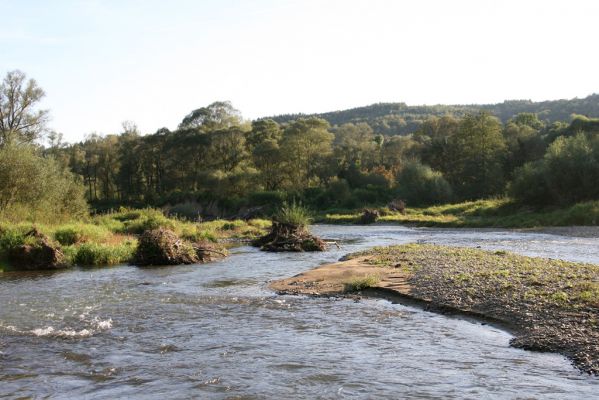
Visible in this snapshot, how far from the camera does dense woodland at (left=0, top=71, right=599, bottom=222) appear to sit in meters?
65.8

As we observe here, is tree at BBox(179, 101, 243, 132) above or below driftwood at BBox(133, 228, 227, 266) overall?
above

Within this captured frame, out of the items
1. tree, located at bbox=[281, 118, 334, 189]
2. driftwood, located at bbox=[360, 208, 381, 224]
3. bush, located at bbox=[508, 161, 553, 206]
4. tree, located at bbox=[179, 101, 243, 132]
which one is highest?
tree, located at bbox=[179, 101, 243, 132]

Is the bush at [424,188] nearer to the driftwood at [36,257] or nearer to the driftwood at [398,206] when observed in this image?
the driftwood at [398,206]

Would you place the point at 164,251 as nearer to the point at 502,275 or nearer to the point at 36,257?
the point at 36,257

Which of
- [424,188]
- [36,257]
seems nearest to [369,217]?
[424,188]

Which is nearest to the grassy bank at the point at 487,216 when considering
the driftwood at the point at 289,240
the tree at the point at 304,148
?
the tree at the point at 304,148

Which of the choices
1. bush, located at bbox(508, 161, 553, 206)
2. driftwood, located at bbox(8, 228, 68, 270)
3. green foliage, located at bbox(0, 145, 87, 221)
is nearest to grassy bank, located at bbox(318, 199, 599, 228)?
bush, located at bbox(508, 161, 553, 206)

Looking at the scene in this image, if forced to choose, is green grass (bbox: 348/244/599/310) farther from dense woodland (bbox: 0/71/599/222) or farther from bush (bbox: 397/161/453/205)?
bush (bbox: 397/161/453/205)

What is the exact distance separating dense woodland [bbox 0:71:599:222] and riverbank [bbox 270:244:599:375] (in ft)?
137

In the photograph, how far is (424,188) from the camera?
270ft

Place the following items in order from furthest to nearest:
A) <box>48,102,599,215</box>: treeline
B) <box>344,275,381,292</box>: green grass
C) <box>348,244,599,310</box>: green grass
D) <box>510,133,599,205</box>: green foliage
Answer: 1. <box>48,102,599,215</box>: treeline
2. <box>510,133,599,205</box>: green foliage
3. <box>344,275,381,292</box>: green grass
4. <box>348,244,599,310</box>: green grass

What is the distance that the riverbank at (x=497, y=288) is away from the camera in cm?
1269

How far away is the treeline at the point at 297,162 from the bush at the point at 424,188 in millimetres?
156

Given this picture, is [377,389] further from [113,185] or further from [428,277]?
[113,185]
